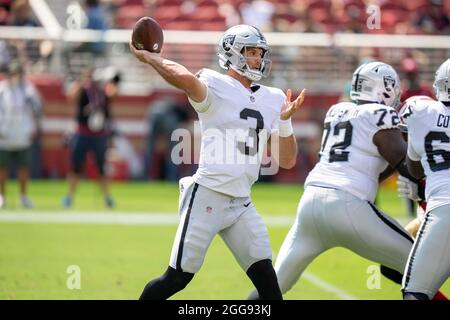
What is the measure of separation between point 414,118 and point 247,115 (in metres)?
0.94

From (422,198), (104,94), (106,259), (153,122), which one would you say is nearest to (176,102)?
(153,122)

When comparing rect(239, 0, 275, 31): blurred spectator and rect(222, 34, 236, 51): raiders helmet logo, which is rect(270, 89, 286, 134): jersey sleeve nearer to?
rect(222, 34, 236, 51): raiders helmet logo

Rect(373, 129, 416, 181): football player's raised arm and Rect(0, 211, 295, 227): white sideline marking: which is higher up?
Rect(373, 129, 416, 181): football player's raised arm

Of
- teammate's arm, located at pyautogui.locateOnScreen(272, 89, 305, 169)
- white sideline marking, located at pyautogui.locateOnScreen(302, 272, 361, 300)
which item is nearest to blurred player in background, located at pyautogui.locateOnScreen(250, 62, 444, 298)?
teammate's arm, located at pyautogui.locateOnScreen(272, 89, 305, 169)

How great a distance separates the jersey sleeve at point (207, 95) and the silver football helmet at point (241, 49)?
21 cm

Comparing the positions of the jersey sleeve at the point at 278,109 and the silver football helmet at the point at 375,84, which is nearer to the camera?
the jersey sleeve at the point at 278,109

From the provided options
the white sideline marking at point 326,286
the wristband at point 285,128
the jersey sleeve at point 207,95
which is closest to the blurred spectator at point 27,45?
the white sideline marking at point 326,286

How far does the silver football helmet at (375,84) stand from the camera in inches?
242

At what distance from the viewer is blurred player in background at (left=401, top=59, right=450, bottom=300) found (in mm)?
5504

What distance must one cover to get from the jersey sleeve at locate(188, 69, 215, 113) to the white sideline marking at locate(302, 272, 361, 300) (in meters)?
2.43

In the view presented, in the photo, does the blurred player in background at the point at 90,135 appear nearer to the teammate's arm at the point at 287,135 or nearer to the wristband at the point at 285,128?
the teammate's arm at the point at 287,135

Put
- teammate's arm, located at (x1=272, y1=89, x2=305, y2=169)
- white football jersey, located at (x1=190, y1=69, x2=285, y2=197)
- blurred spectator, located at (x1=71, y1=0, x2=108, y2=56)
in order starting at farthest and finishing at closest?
blurred spectator, located at (x1=71, y1=0, x2=108, y2=56) → teammate's arm, located at (x1=272, y1=89, x2=305, y2=169) → white football jersey, located at (x1=190, y1=69, x2=285, y2=197)

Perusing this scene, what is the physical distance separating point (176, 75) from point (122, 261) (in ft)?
13.0

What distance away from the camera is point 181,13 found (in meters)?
18.3
